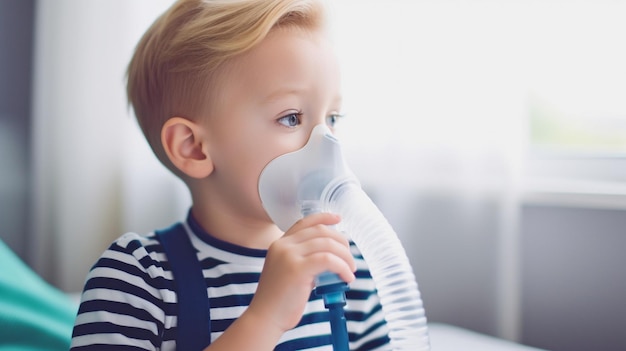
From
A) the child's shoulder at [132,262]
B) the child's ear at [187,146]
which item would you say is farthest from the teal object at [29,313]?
the child's ear at [187,146]

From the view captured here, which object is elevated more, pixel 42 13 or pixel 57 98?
pixel 42 13

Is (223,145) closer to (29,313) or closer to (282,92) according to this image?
(282,92)

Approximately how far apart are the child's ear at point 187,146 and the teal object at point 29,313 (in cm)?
37

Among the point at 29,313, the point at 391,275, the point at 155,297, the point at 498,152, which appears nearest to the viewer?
the point at 391,275

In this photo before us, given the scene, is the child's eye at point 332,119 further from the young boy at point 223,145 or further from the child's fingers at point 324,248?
the child's fingers at point 324,248

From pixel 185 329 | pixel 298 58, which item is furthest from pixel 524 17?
pixel 185 329

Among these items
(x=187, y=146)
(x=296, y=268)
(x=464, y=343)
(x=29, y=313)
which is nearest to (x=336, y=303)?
(x=296, y=268)

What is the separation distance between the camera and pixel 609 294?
1055 mm

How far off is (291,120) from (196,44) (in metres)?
0.15

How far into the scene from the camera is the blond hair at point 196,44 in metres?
0.75

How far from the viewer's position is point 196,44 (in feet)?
2.51

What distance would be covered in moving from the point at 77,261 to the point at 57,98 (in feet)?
1.42

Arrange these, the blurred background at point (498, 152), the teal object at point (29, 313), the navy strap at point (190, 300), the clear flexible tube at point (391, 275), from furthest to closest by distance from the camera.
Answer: the blurred background at point (498, 152) < the teal object at point (29, 313) < the navy strap at point (190, 300) < the clear flexible tube at point (391, 275)

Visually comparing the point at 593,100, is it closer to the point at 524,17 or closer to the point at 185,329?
Result: the point at 524,17
